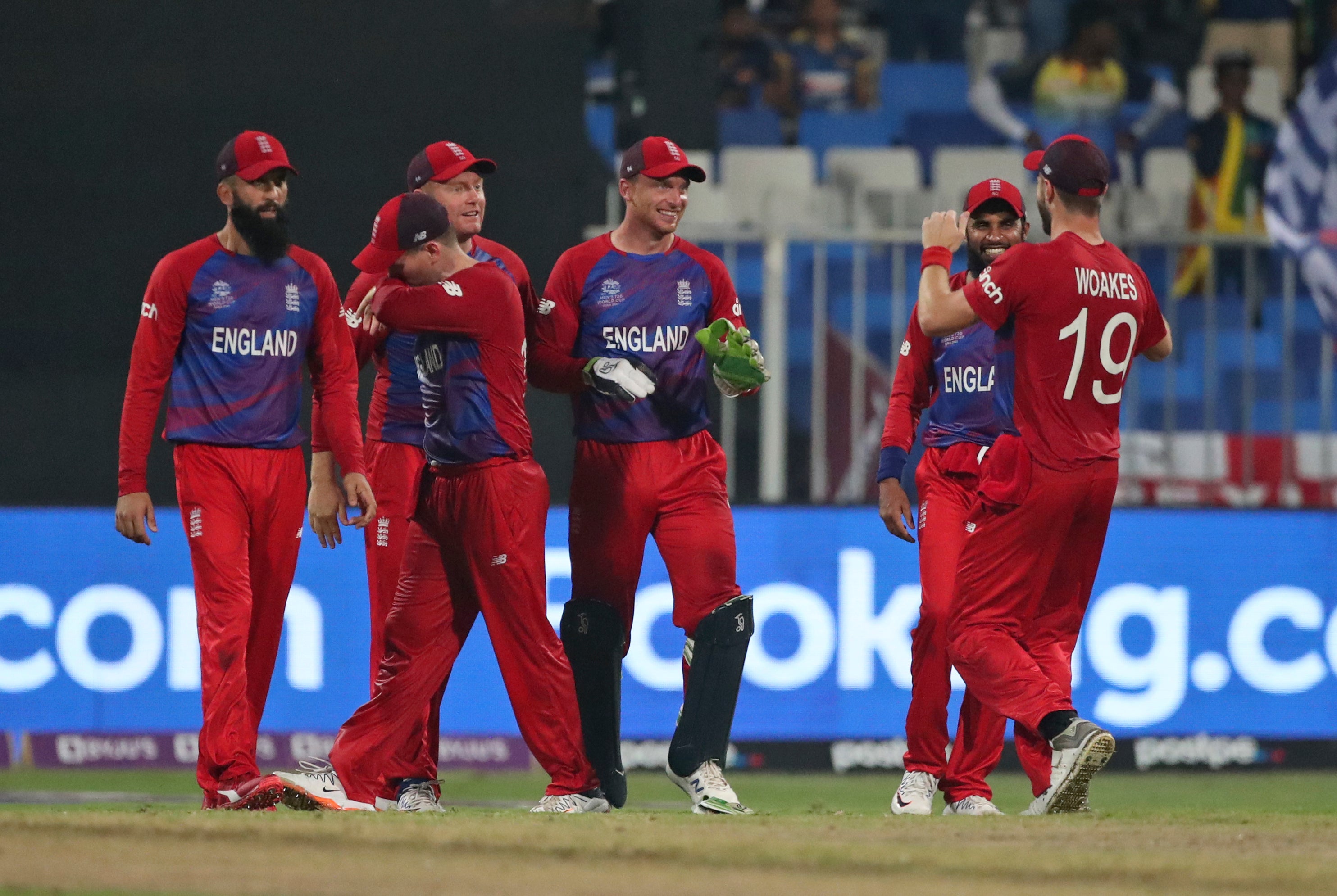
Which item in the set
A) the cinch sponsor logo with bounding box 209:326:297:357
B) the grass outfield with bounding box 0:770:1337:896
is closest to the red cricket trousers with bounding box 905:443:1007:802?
the grass outfield with bounding box 0:770:1337:896

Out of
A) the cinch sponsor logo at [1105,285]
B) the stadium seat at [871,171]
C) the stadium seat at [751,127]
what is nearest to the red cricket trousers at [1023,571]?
the cinch sponsor logo at [1105,285]

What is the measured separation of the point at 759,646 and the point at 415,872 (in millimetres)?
Answer: 5703

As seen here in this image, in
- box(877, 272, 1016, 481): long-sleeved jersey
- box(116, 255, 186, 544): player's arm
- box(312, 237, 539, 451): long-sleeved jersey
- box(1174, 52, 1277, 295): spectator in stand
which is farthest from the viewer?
box(1174, 52, 1277, 295): spectator in stand

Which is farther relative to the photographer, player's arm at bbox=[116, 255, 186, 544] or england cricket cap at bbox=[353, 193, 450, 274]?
player's arm at bbox=[116, 255, 186, 544]

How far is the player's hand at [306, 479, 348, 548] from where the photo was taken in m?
7.26

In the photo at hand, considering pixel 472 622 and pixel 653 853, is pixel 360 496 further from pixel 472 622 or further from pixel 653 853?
pixel 653 853

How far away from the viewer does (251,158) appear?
288 inches

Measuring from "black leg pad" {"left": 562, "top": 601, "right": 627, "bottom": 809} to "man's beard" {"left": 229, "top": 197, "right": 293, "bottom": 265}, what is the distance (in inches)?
65.2

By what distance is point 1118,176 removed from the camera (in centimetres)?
1443

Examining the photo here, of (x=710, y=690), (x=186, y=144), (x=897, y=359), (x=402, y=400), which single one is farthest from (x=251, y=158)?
(x=897, y=359)

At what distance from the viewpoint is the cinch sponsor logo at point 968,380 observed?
7883 millimetres

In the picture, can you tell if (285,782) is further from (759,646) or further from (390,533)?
(759,646)

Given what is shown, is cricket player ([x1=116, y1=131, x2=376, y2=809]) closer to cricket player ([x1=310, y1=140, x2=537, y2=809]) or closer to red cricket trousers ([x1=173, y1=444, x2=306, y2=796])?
red cricket trousers ([x1=173, y1=444, x2=306, y2=796])

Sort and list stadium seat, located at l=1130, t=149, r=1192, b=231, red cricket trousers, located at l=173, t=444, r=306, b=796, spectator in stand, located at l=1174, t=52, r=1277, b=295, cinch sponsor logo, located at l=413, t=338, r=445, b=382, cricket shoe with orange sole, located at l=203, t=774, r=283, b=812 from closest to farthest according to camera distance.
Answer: cricket shoe with orange sole, located at l=203, t=774, r=283, b=812, red cricket trousers, located at l=173, t=444, r=306, b=796, cinch sponsor logo, located at l=413, t=338, r=445, b=382, stadium seat, located at l=1130, t=149, r=1192, b=231, spectator in stand, located at l=1174, t=52, r=1277, b=295
